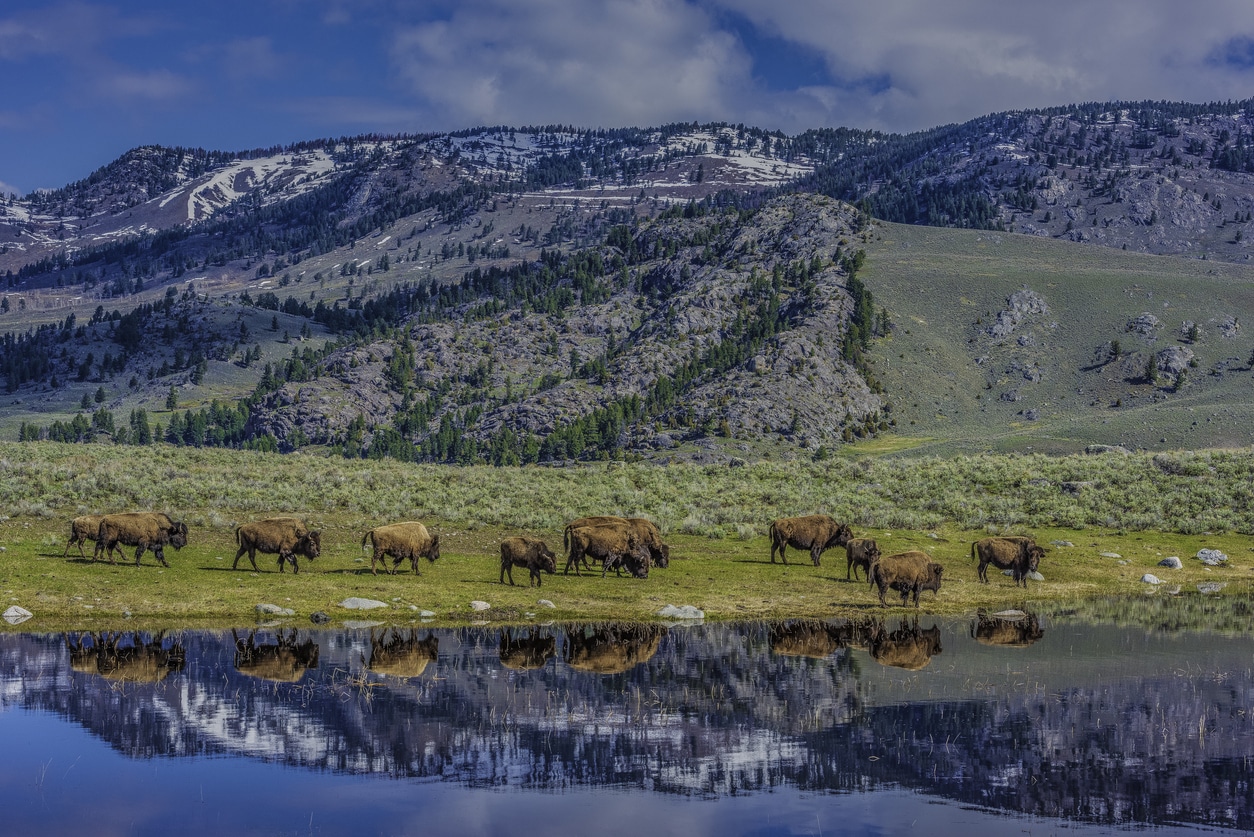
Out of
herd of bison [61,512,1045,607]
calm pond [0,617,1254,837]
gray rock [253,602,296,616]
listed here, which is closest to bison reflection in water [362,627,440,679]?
calm pond [0,617,1254,837]

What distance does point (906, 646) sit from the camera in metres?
28.2

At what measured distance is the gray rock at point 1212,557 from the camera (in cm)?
4675

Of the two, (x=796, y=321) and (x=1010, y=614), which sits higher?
(x=796, y=321)

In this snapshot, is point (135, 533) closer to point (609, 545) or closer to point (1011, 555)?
point (609, 545)

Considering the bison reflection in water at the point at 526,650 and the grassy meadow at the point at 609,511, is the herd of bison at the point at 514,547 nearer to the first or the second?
the grassy meadow at the point at 609,511

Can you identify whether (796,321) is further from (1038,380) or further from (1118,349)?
(1118,349)

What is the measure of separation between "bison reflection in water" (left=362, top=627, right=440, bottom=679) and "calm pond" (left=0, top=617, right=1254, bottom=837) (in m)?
0.11

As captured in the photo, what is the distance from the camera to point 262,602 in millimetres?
31297

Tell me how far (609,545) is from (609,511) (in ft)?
50.2

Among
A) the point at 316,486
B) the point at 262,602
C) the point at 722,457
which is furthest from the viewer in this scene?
the point at 722,457

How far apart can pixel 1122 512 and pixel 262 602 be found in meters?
44.6

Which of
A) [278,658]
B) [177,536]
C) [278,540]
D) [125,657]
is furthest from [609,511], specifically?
[125,657]

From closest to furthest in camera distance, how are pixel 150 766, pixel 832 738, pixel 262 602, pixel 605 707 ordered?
pixel 150 766, pixel 832 738, pixel 605 707, pixel 262 602

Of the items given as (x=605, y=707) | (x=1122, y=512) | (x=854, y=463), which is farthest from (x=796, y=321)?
(x=605, y=707)
